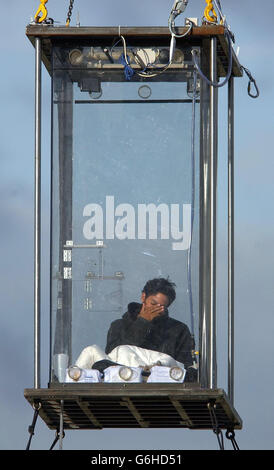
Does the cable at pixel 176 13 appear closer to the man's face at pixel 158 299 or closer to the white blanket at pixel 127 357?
the man's face at pixel 158 299

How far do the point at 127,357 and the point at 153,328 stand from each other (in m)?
0.60

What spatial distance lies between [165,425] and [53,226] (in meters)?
3.29

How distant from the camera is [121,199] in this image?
4478 cm

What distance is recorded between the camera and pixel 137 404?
43938mm

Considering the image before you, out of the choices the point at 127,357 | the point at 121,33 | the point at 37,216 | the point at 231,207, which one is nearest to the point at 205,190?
the point at 231,207

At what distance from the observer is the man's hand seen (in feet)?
146

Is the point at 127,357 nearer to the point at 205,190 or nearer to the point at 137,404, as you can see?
the point at 137,404

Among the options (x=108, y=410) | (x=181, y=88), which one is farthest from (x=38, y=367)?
(x=181, y=88)

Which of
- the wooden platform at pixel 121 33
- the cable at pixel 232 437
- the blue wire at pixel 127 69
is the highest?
the wooden platform at pixel 121 33

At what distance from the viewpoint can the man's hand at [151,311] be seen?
44.5m

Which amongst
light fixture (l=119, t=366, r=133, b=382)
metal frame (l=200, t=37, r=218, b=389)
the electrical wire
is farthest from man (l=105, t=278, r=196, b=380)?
the electrical wire

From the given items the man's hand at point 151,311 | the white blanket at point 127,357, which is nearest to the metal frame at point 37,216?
the white blanket at point 127,357

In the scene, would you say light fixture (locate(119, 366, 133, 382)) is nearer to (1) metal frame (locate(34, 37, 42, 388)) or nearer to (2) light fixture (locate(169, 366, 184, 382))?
(2) light fixture (locate(169, 366, 184, 382))

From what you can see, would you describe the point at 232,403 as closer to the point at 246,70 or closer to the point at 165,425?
the point at 165,425
